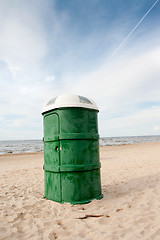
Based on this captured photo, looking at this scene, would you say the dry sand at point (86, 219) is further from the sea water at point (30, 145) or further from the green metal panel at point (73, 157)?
the sea water at point (30, 145)

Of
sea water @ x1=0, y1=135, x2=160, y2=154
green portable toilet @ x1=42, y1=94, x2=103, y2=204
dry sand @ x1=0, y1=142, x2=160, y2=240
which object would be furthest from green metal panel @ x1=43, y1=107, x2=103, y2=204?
sea water @ x1=0, y1=135, x2=160, y2=154

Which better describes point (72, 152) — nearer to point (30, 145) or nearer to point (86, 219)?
point (86, 219)

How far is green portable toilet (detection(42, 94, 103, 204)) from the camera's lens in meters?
3.69

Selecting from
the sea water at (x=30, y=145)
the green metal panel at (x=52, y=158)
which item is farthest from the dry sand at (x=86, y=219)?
the sea water at (x=30, y=145)

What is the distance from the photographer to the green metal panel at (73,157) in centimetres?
369

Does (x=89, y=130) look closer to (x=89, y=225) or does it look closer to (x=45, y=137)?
(x=45, y=137)

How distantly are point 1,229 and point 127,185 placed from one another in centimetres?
345

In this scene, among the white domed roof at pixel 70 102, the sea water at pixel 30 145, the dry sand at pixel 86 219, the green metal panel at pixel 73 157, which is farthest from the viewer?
the sea water at pixel 30 145

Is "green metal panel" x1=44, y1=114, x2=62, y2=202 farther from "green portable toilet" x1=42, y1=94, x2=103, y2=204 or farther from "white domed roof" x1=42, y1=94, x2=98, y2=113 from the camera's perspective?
"white domed roof" x1=42, y1=94, x2=98, y2=113

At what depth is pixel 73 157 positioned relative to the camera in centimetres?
370

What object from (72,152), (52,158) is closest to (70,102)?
(72,152)

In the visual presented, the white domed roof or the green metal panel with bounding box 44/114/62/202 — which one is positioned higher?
the white domed roof

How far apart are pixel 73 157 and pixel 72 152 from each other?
98mm

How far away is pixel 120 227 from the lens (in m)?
2.80
